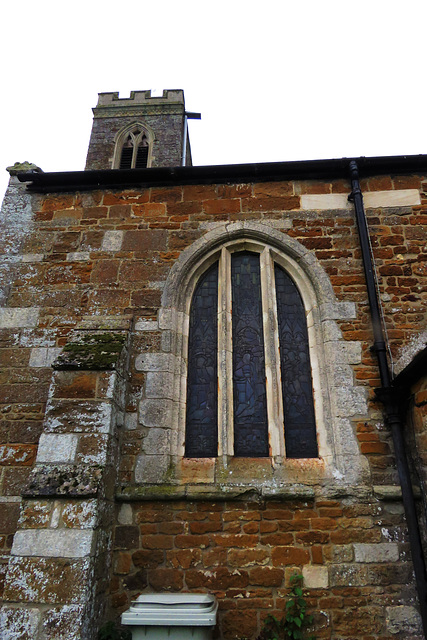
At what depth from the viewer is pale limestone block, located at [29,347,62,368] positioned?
4785 mm

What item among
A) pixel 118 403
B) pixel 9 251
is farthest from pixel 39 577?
pixel 9 251

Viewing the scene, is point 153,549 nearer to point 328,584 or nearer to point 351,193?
point 328,584

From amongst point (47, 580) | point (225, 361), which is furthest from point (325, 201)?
point (47, 580)

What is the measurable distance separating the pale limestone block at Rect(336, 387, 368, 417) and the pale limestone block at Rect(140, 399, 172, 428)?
5.78 ft

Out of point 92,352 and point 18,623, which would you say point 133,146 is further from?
point 18,623

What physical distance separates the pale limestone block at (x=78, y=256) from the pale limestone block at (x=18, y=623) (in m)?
3.63

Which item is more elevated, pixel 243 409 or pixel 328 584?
pixel 243 409

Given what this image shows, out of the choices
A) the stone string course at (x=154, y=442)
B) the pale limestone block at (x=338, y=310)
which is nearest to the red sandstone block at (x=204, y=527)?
the stone string course at (x=154, y=442)

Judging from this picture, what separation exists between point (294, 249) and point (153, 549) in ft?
11.8

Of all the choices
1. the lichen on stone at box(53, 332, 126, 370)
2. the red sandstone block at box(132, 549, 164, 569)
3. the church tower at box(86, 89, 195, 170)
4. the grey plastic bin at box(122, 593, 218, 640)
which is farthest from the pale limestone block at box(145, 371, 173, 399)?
the church tower at box(86, 89, 195, 170)

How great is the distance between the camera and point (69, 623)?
3246 mm

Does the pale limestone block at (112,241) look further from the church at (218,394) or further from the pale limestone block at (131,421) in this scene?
the pale limestone block at (131,421)

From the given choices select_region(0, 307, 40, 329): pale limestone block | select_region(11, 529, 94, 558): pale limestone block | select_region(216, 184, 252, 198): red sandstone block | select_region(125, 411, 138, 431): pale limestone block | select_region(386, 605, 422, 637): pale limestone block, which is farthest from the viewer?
select_region(216, 184, 252, 198): red sandstone block

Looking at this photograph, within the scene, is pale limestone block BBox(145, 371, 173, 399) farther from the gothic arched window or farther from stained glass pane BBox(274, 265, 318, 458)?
stained glass pane BBox(274, 265, 318, 458)
